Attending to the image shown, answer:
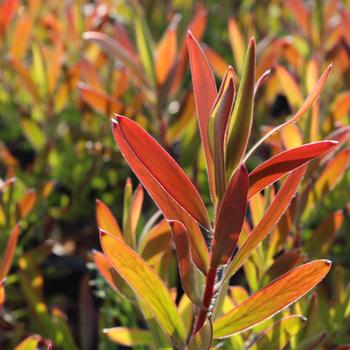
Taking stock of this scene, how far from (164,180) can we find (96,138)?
90cm

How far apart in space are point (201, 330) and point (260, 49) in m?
0.89

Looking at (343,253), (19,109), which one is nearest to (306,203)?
(343,253)

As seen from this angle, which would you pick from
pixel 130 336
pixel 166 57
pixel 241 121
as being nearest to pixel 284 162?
pixel 241 121

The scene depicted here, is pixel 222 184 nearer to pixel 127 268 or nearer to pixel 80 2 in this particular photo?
pixel 127 268

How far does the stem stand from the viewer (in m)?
0.79

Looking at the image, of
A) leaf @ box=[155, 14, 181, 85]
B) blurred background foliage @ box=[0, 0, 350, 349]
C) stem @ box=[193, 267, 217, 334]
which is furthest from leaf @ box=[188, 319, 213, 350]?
leaf @ box=[155, 14, 181, 85]

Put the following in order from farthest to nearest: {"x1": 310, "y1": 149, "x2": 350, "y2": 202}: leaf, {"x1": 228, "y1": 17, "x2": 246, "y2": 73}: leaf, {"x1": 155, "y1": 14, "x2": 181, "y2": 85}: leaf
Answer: {"x1": 228, "y1": 17, "x2": 246, "y2": 73}: leaf
{"x1": 155, "y1": 14, "x2": 181, "y2": 85}: leaf
{"x1": 310, "y1": 149, "x2": 350, "y2": 202}: leaf

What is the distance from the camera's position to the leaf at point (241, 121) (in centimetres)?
70

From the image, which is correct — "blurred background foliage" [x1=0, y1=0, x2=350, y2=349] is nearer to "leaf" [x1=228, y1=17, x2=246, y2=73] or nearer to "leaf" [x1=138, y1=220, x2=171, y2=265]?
"leaf" [x1=228, y1=17, x2=246, y2=73]

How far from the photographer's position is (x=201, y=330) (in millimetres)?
820

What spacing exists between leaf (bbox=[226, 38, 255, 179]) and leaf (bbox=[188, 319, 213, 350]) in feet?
0.61

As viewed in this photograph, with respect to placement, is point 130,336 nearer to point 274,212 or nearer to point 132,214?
point 132,214

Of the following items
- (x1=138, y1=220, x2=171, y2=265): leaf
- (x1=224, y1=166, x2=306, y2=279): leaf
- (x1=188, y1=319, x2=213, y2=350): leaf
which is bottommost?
(x1=188, y1=319, x2=213, y2=350): leaf

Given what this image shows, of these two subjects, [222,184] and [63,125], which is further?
[63,125]
